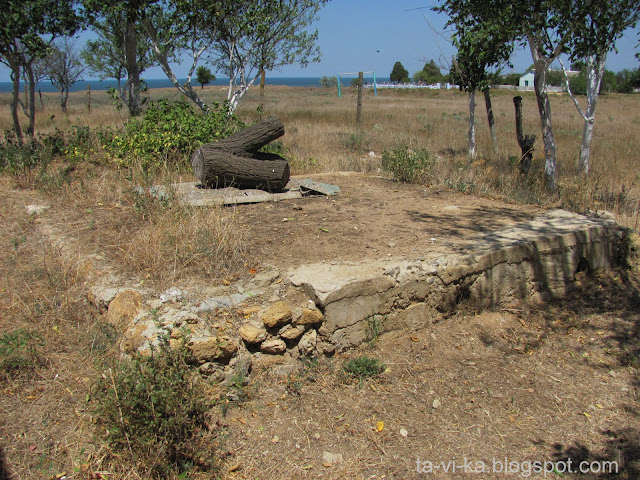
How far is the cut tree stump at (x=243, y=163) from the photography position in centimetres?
612

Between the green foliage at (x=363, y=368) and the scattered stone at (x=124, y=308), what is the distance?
64.1 inches

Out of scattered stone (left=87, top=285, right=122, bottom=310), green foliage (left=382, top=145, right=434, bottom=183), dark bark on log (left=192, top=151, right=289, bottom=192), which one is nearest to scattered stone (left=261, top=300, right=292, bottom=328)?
scattered stone (left=87, top=285, right=122, bottom=310)

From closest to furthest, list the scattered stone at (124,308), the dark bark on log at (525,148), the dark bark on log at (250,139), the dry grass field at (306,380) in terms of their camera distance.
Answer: the dry grass field at (306,380)
the scattered stone at (124,308)
the dark bark on log at (250,139)
the dark bark on log at (525,148)

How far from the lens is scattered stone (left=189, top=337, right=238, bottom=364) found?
3.39 meters

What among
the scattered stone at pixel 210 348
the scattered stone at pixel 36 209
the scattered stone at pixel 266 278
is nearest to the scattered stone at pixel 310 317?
the scattered stone at pixel 266 278

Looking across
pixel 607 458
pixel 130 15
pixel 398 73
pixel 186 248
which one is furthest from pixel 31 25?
pixel 398 73

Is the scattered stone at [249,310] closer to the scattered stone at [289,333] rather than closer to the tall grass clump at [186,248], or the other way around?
the scattered stone at [289,333]

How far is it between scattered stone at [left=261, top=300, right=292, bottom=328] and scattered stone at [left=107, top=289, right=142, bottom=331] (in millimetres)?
944

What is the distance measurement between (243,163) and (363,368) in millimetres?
3423

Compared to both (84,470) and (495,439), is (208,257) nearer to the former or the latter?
(84,470)

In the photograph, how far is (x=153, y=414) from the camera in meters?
2.78

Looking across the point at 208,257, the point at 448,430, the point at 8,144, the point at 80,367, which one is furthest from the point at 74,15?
the point at 448,430

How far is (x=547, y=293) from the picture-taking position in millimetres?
5070

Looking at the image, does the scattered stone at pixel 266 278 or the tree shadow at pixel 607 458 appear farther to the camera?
the scattered stone at pixel 266 278
